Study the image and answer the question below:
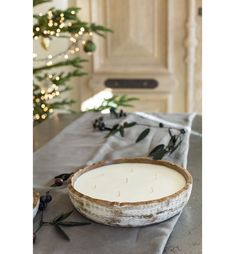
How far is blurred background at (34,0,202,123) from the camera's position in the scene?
2.73m

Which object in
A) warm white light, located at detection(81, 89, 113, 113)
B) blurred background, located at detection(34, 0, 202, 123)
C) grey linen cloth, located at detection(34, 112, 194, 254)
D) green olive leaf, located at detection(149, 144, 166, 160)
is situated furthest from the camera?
blurred background, located at detection(34, 0, 202, 123)

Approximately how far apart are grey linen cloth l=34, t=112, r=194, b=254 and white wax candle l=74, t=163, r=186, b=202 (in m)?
0.04

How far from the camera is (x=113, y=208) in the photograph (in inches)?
23.3

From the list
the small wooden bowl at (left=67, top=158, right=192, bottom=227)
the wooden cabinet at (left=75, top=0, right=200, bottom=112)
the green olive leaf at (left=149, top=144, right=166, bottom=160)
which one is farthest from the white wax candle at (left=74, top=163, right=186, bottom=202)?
the wooden cabinet at (left=75, top=0, right=200, bottom=112)

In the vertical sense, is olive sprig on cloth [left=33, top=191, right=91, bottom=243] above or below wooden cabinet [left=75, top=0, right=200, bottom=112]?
below

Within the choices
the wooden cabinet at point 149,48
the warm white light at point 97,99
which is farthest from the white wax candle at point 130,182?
the wooden cabinet at point 149,48

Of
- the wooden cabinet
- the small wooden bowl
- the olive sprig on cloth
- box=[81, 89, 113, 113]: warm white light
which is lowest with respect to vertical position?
box=[81, 89, 113, 113]: warm white light

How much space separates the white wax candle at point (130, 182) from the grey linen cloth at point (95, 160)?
0.13 ft

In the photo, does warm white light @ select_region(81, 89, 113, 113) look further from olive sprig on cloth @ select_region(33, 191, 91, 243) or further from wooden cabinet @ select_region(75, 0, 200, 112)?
olive sprig on cloth @ select_region(33, 191, 91, 243)

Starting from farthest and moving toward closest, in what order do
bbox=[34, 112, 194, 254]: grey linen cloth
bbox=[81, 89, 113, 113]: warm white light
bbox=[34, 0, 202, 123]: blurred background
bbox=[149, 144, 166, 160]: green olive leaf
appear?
1. bbox=[34, 0, 202, 123]: blurred background
2. bbox=[81, 89, 113, 113]: warm white light
3. bbox=[149, 144, 166, 160]: green olive leaf
4. bbox=[34, 112, 194, 254]: grey linen cloth

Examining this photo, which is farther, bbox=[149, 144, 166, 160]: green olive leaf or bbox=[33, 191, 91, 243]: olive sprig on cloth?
bbox=[149, 144, 166, 160]: green olive leaf

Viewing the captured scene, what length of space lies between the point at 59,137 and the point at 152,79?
5.52ft

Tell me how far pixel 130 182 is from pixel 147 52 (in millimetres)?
2187
